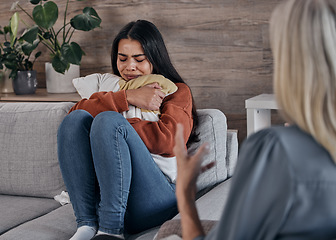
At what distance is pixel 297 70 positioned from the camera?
30.7 inches

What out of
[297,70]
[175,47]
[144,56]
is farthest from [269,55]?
[297,70]

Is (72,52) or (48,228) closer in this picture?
(48,228)

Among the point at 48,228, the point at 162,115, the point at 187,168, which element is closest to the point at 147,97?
the point at 162,115

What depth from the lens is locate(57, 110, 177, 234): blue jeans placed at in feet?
5.44

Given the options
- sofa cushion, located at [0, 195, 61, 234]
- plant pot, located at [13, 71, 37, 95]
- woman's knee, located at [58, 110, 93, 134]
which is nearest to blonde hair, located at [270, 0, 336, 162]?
woman's knee, located at [58, 110, 93, 134]

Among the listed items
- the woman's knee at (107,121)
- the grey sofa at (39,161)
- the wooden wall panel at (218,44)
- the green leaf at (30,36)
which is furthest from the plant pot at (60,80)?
the woman's knee at (107,121)

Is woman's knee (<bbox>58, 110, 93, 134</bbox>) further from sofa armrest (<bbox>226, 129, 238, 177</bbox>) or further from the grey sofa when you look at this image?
sofa armrest (<bbox>226, 129, 238, 177</bbox>)

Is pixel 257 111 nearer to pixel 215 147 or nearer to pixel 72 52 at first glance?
pixel 215 147

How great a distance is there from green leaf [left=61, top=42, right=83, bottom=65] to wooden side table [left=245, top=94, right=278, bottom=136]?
1036 millimetres

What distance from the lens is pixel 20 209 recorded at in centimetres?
202

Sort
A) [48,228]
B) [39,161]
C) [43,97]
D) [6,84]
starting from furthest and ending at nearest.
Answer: [6,84] → [43,97] → [39,161] → [48,228]

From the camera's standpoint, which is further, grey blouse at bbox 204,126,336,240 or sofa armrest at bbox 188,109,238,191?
sofa armrest at bbox 188,109,238,191

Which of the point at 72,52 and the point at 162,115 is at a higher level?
the point at 72,52

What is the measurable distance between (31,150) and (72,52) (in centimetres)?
86
